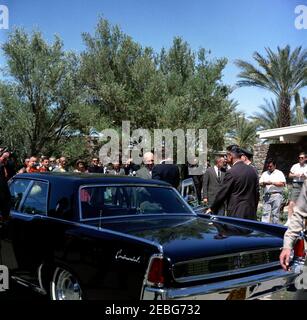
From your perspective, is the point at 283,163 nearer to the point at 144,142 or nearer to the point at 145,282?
the point at 144,142

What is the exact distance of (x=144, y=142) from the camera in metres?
20.6

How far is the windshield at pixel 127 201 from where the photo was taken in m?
4.33

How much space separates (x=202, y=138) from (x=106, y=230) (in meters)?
17.1

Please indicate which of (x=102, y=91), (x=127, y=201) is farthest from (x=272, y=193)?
(x=102, y=91)

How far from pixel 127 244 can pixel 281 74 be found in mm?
19821

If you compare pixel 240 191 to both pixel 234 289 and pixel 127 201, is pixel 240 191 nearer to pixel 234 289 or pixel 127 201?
pixel 127 201

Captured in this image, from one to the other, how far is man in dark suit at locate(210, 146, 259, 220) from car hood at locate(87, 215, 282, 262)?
125cm

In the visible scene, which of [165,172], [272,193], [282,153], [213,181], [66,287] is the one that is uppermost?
[282,153]

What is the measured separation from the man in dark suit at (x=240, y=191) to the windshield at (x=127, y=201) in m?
1.13

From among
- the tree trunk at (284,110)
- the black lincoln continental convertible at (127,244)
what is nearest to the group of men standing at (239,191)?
the black lincoln continental convertible at (127,244)

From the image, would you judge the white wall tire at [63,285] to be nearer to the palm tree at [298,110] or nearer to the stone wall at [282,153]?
the stone wall at [282,153]

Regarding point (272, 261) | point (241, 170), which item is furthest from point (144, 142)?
point (272, 261)

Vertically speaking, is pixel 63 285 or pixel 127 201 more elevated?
pixel 127 201

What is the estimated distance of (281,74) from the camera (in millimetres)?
21594
